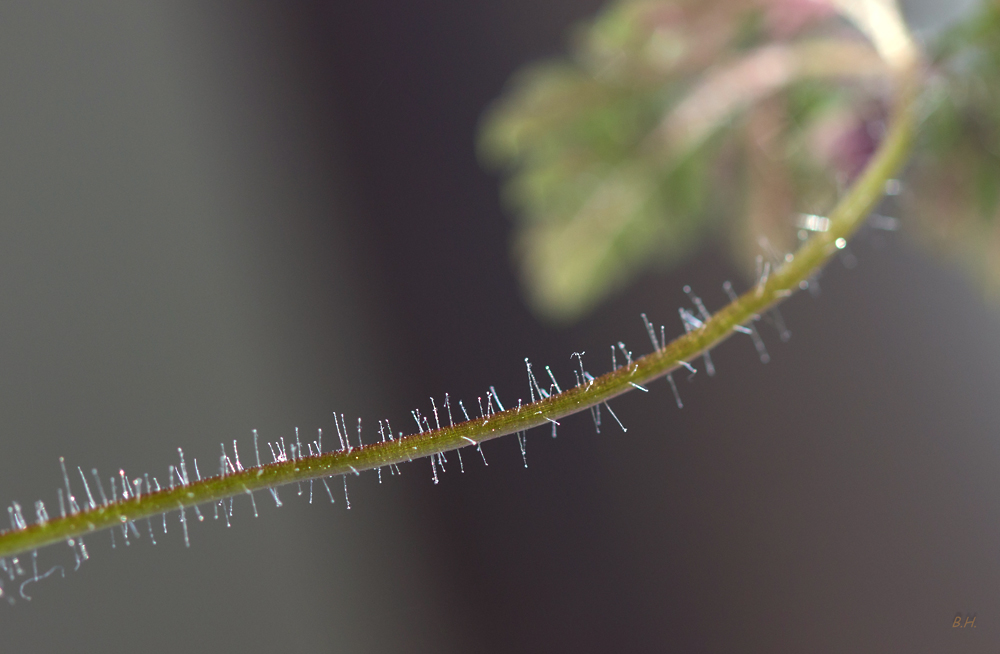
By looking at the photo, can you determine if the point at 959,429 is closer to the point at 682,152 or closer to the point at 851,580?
the point at 851,580

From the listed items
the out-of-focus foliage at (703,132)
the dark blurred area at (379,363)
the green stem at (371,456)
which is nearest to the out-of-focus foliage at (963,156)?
the out-of-focus foliage at (703,132)

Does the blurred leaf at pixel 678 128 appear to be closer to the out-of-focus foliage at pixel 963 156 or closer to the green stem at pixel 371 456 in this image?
the out-of-focus foliage at pixel 963 156

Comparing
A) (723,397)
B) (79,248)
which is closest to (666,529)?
(723,397)

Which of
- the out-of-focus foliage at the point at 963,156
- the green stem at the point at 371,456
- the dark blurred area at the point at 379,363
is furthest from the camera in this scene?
the dark blurred area at the point at 379,363

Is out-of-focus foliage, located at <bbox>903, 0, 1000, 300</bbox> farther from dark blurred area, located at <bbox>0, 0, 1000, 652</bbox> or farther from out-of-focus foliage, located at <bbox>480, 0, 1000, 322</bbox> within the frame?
dark blurred area, located at <bbox>0, 0, 1000, 652</bbox>

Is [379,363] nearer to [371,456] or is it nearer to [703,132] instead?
[703,132]

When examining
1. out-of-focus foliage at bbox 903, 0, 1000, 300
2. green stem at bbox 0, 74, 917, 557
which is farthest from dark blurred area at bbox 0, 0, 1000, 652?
green stem at bbox 0, 74, 917, 557

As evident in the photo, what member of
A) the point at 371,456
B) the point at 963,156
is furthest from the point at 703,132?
the point at 371,456
